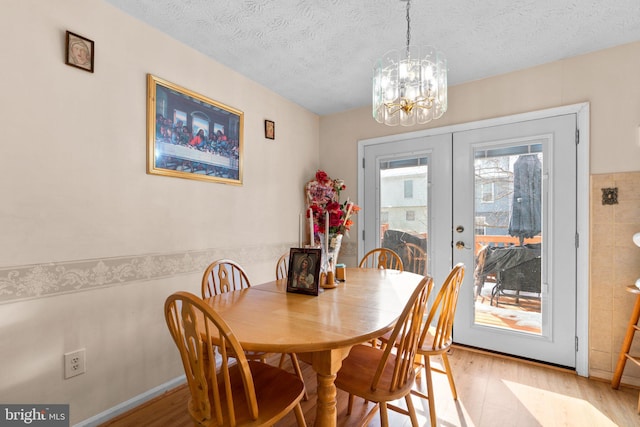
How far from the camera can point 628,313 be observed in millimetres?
2113

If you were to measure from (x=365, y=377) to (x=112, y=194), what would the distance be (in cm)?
170

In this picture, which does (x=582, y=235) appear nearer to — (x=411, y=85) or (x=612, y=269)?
(x=612, y=269)

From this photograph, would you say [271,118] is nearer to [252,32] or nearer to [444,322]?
[252,32]

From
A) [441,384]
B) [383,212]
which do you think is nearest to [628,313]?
[441,384]

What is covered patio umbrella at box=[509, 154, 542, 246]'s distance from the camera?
8.13 ft

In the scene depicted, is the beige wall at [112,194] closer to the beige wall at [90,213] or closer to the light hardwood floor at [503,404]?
the beige wall at [90,213]

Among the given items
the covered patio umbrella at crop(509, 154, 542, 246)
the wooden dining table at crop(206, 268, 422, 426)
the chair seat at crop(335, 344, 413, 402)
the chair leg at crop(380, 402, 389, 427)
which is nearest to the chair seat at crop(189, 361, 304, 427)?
the wooden dining table at crop(206, 268, 422, 426)

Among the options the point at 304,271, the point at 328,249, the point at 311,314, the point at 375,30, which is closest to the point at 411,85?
the point at 375,30

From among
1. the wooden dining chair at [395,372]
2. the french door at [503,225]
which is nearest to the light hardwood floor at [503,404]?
the french door at [503,225]

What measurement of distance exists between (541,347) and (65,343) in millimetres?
3237

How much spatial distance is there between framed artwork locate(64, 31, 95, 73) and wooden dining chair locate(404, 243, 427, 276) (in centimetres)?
281

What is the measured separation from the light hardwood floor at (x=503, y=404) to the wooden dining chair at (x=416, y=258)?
3.01 ft

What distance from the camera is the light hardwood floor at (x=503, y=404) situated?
1.76 meters

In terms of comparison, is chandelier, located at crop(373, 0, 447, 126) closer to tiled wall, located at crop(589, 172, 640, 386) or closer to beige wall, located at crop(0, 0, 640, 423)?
beige wall, located at crop(0, 0, 640, 423)
